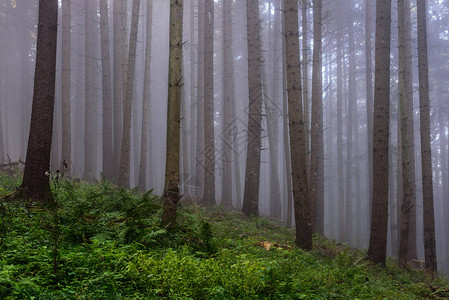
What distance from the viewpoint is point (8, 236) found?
502cm

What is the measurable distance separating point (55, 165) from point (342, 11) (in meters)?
25.2

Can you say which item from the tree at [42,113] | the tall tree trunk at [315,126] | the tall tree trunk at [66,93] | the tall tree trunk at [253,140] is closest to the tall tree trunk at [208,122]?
the tall tree trunk at [253,140]

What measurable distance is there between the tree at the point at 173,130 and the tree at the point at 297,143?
3750mm

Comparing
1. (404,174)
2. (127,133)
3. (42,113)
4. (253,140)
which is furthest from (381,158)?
(127,133)

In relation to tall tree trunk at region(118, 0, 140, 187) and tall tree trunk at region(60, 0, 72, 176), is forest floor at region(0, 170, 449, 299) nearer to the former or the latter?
tall tree trunk at region(118, 0, 140, 187)

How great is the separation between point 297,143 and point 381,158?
2.62 metres

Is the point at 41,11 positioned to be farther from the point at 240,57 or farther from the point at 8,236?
the point at 240,57

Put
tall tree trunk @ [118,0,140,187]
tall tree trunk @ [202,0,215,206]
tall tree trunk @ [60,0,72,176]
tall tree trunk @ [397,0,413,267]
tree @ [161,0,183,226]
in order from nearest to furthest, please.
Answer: tree @ [161,0,183,226], tall tree trunk @ [397,0,413,267], tall tree trunk @ [118,0,140,187], tall tree trunk @ [202,0,215,206], tall tree trunk @ [60,0,72,176]

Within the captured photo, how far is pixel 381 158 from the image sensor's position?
9758 mm

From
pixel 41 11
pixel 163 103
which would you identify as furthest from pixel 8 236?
pixel 163 103

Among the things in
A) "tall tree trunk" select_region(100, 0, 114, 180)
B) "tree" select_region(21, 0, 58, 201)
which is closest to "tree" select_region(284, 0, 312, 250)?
"tree" select_region(21, 0, 58, 201)

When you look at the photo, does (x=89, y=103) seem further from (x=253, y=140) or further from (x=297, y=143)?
(x=297, y=143)

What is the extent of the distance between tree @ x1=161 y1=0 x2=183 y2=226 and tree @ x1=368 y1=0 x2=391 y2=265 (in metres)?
6.04

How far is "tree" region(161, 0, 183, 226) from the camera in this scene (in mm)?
6789
